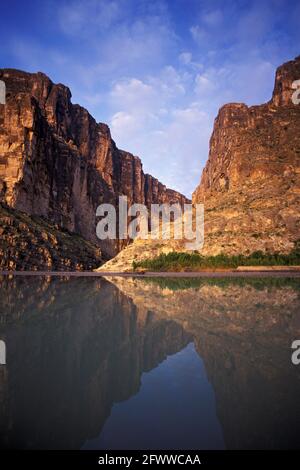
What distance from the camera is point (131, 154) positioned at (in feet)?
428

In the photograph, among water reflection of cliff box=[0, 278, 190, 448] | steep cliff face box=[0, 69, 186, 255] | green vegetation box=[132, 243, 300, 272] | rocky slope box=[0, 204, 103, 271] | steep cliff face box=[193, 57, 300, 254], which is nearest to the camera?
water reflection of cliff box=[0, 278, 190, 448]

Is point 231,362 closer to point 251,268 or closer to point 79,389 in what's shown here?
point 79,389

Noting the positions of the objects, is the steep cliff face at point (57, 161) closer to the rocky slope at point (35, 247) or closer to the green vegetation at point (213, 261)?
the rocky slope at point (35, 247)

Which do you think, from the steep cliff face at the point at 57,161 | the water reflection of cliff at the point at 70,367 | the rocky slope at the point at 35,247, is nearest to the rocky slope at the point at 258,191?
the rocky slope at the point at 35,247

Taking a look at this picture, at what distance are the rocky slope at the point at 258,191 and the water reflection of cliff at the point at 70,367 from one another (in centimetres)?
3832

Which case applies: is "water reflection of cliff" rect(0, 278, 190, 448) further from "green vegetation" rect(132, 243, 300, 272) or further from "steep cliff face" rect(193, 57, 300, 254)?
"steep cliff face" rect(193, 57, 300, 254)

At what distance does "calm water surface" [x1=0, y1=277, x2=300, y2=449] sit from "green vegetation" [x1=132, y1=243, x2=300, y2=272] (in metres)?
32.9

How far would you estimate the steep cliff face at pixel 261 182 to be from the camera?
4628 centimetres

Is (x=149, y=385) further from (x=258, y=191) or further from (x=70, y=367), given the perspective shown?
(x=258, y=191)

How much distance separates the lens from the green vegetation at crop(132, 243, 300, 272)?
39.8 meters

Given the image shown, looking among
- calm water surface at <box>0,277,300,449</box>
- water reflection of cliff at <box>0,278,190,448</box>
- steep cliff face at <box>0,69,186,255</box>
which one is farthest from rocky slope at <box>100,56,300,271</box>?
calm water surface at <box>0,277,300,449</box>

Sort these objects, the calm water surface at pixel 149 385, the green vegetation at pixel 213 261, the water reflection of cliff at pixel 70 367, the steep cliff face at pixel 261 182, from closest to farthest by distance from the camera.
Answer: the calm water surface at pixel 149 385, the water reflection of cliff at pixel 70 367, the green vegetation at pixel 213 261, the steep cliff face at pixel 261 182
